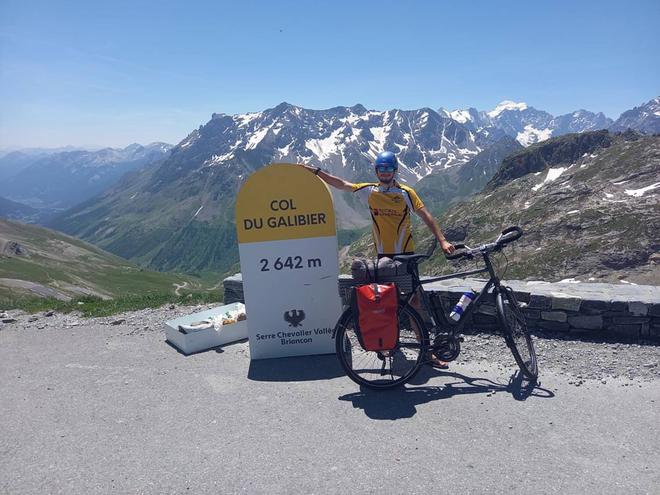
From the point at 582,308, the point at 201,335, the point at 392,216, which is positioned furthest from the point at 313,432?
the point at 582,308

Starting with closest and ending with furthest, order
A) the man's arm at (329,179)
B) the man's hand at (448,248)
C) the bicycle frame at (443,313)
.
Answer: the man's hand at (448,248) → the bicycle frame at (443,313) → the man's arm at (329,179)

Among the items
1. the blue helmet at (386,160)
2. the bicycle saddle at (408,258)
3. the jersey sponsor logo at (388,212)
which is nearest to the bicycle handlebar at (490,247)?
the bicycle saddle at (408,258)

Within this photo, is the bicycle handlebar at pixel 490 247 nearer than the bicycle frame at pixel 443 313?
Yes

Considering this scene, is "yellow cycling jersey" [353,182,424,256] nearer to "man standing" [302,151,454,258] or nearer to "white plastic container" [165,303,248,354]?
"man standing" [302,151,454,258]

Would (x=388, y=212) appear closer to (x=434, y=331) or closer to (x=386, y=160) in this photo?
(x=386, y=160)

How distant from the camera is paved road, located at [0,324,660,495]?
462 cm

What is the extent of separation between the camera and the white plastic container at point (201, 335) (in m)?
8.45

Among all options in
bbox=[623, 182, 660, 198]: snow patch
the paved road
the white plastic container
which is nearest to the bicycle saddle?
the paved road

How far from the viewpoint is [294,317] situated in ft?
26.4

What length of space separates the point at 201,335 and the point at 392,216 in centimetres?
417

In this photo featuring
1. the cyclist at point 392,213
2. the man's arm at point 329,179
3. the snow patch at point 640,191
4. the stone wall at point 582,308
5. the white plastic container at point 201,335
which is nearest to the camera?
the cyclist at point 392,213

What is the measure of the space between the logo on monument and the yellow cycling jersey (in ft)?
5.91

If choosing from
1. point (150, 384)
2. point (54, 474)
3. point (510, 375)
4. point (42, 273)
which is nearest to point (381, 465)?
point (510, 375)

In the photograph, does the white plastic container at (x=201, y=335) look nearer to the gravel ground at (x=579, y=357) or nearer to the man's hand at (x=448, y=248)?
the gravel ground at (x=579, y=357)
